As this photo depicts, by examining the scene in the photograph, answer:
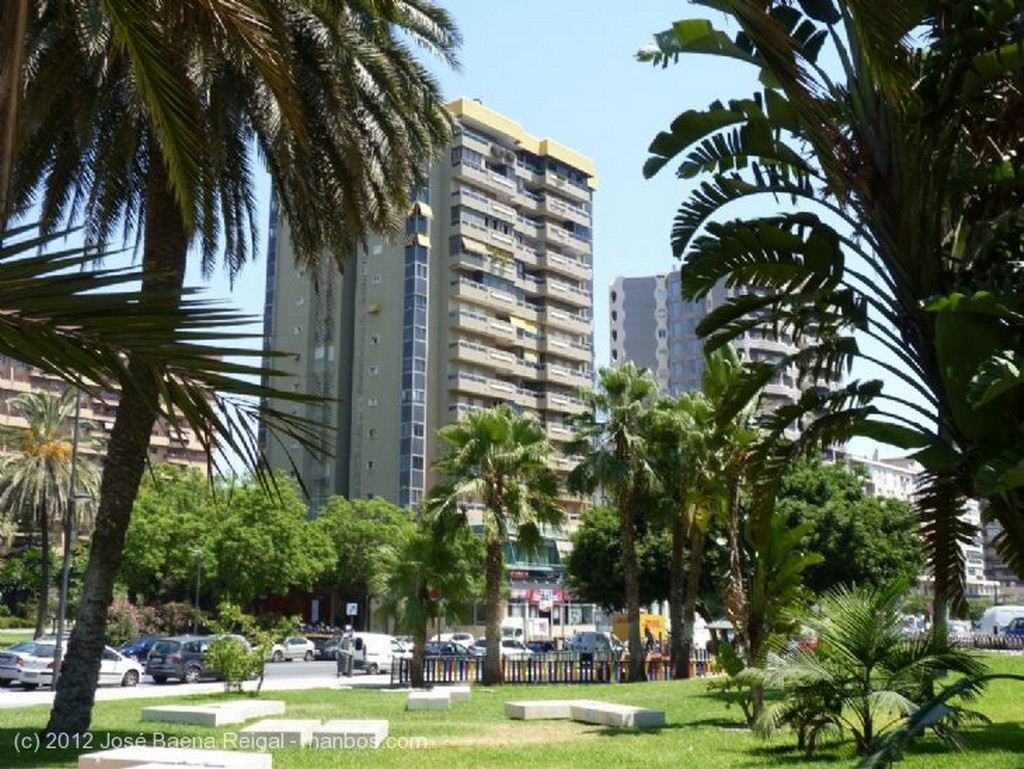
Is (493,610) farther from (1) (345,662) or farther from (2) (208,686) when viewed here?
(1) (345,662)

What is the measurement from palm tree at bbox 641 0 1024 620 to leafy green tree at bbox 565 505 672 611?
3399 centimetres

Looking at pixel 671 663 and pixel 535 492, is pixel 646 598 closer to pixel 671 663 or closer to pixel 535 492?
pixel 671 663

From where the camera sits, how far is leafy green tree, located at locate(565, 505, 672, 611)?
143ft

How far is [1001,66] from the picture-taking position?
301 inches

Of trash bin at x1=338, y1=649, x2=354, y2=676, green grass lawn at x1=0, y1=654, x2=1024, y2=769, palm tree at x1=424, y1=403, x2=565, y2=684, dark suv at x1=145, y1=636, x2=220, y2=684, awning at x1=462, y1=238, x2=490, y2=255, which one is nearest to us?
green grass lawn at x1=0, y1=654, x2=1024, y2=769

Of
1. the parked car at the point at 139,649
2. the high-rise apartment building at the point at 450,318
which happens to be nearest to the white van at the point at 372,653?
the parked car at the point at 139,649

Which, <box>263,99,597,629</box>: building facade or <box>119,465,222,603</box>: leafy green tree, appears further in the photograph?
<box>263,99,597,629</box>: building facade

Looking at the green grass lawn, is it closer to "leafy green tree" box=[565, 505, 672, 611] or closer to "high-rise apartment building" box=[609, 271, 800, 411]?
"leafy green tree" box=[565, 505, 672, 611]

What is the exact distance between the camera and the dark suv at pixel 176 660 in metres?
34.7

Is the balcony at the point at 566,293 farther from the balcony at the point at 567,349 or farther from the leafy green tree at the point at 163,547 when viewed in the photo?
the leafy green tree at the point at 163,547

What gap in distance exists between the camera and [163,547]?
5738 cm

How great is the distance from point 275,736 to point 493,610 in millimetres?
16873

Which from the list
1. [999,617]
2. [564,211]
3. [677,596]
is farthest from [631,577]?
[564,211]

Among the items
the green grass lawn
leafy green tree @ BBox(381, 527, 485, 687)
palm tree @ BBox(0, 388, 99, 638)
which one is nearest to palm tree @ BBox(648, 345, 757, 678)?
the green grass lawn
